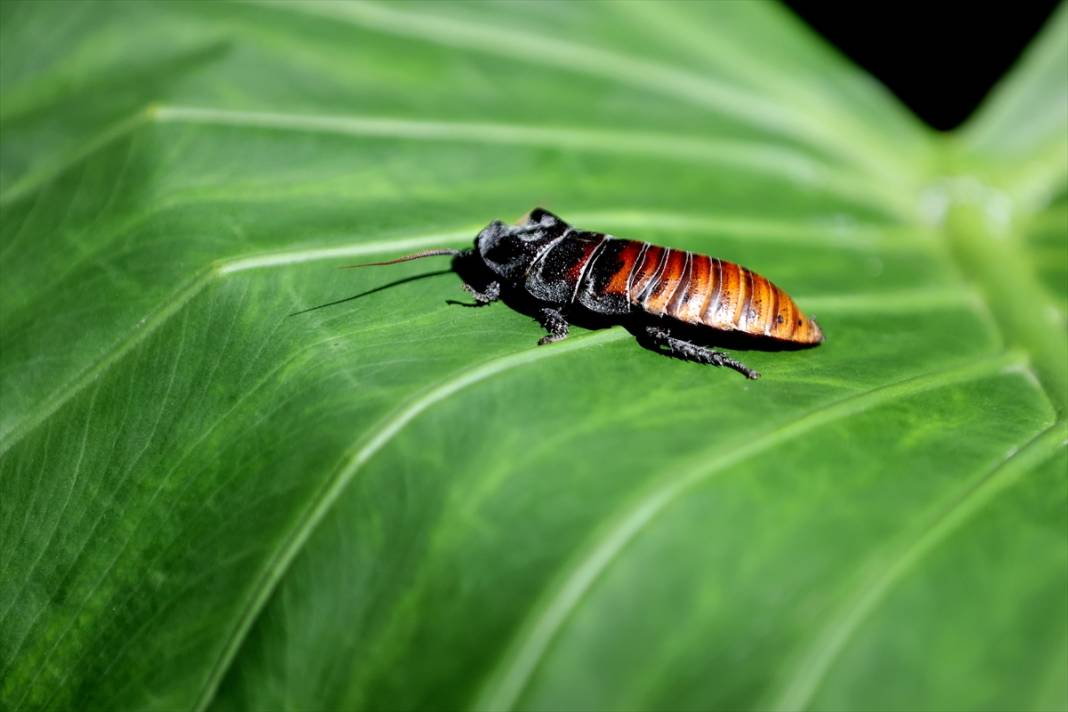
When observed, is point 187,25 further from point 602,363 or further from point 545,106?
point 602,363

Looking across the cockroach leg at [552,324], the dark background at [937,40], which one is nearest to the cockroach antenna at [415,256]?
the cockroach leg at [552,324]

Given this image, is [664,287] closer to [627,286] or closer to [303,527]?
[627,286]

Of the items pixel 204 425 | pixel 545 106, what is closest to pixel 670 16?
pixel 545 106

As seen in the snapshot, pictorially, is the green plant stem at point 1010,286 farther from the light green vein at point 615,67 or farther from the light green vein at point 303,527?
the light green vein at point 303,527

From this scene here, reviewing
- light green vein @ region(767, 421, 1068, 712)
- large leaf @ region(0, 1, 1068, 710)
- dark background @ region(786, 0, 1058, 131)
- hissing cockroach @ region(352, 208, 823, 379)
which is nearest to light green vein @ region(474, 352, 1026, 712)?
large leaf @ region(0, 1, 1068, 710)

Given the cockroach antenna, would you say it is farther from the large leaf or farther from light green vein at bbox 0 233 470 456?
light green vein at bbox 0 233 470 456

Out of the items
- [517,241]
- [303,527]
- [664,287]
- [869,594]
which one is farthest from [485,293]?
[869,594]

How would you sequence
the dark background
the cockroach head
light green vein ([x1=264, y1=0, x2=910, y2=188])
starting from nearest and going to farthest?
the cockroach head → light green vein ([x1=264, y1=0, x2=910, y2=188]) → the dark background
